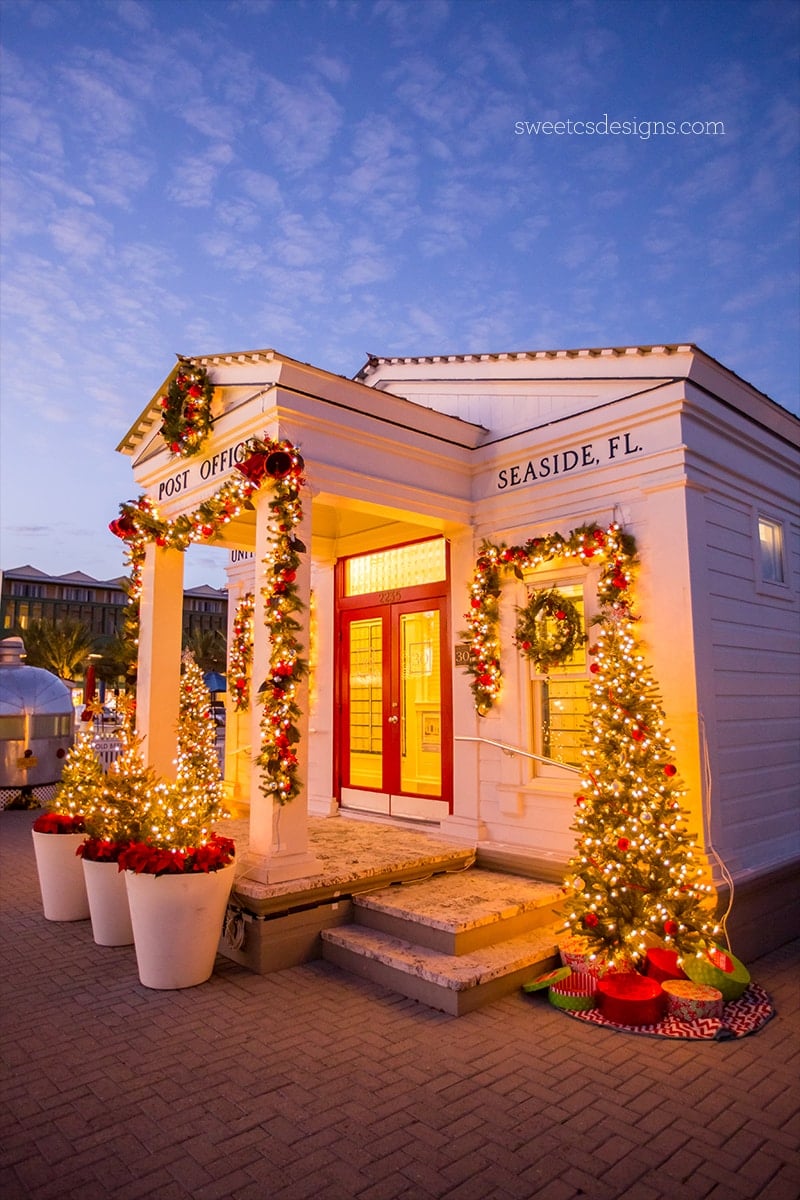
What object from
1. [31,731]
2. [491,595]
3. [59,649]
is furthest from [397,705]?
[59,649]

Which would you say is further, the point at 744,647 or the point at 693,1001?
the point at 744,647

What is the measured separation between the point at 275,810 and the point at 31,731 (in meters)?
11.3

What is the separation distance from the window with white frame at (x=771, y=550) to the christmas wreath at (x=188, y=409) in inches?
223

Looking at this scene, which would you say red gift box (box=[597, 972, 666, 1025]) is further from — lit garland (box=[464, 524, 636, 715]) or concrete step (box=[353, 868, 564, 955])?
lit garland (box=[464, 524, 636, 715])

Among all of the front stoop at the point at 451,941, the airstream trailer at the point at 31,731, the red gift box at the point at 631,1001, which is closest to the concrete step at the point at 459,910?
the front stoop at the point at 451,941

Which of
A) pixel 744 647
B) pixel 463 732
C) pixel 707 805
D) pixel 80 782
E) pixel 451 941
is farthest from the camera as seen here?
pixel 463 732

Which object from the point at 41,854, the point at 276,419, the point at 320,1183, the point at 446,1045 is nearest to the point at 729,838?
the point at 446,1045

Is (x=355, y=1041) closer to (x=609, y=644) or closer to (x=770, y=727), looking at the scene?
(x=609, y=644)

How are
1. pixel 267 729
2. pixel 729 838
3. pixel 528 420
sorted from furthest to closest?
pixel 528 420, pixel 729 838, pixel 267 729

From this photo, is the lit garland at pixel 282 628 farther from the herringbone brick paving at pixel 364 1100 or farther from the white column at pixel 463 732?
the white column at pixel 463 732

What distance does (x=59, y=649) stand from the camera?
109ft

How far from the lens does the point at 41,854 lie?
700 cm

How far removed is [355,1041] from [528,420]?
19.9ft

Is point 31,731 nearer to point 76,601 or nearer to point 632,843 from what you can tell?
point 632,843
